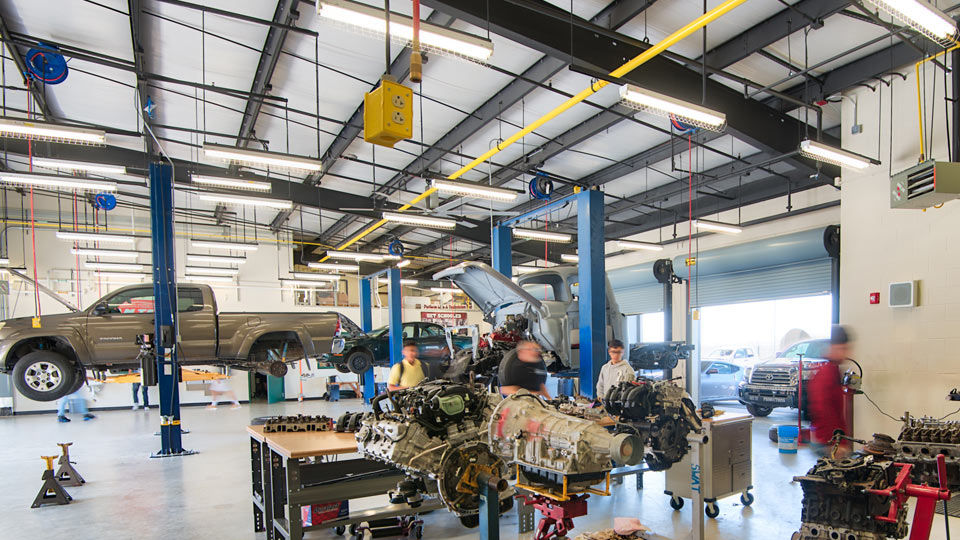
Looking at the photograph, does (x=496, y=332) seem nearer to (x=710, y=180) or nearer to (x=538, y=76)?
(x=538, y=76)

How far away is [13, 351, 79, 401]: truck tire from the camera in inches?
283

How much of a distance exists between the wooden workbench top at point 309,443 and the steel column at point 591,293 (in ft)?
12.9

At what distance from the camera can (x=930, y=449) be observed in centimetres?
312

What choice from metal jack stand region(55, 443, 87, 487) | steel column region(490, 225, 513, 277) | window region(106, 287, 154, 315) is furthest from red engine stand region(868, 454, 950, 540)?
window region(106, 287, 154, 315)

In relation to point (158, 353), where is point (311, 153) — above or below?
above

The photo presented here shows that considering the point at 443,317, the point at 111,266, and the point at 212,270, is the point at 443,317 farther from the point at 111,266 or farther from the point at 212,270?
the point at 111,266

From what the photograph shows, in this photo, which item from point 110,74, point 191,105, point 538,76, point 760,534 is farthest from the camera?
point 191,105

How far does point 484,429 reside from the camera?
256cm

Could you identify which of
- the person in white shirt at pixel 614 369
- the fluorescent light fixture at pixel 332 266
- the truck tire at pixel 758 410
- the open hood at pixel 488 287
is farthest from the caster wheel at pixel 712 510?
the fluorescent light fixture at pixel 332 266

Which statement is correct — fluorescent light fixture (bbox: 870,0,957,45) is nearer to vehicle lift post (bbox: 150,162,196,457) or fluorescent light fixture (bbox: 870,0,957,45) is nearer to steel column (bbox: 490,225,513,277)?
steel column (bbox: 490,225,513,277)

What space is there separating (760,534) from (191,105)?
1050 centimetres

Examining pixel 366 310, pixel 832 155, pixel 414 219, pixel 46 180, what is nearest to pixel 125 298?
pixel 46 180

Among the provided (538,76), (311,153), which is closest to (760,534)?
(538,76)

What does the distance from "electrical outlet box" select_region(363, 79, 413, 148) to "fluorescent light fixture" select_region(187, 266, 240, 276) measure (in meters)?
14.0
